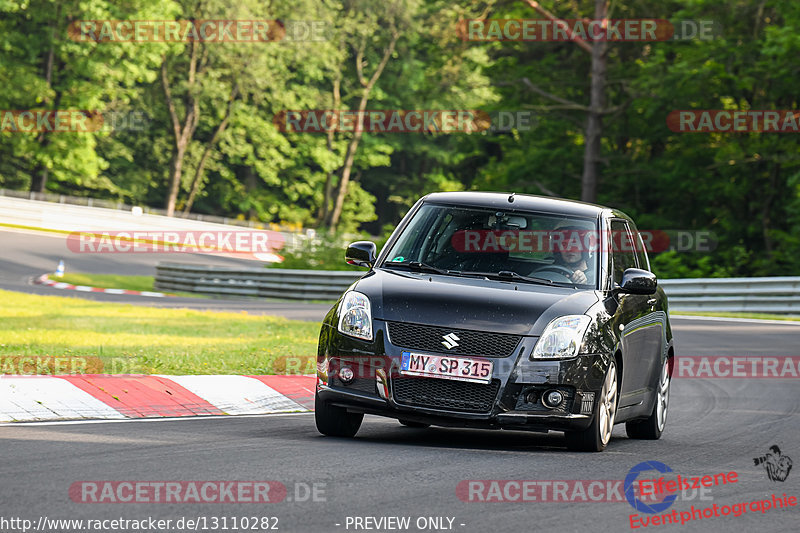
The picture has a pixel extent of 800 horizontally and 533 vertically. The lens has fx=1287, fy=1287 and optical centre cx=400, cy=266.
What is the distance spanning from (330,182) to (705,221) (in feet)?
149

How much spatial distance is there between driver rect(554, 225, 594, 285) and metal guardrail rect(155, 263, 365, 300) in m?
24.9

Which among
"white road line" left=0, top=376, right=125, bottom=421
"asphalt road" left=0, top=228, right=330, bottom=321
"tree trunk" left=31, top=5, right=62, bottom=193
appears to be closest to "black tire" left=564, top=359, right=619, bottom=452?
"white road line" left=0, top=376, right=125, bottom=421

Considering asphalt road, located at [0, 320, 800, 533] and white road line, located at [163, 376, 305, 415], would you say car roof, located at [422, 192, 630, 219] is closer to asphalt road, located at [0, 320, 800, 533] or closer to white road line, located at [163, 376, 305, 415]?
asphalt road, located at [0, 320, 800, 533]

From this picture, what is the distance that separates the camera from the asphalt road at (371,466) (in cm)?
594

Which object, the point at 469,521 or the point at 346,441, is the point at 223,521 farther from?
the point at 346,441

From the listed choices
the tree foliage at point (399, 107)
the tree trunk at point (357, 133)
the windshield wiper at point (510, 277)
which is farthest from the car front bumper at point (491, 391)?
the tree trunk at point (357, 133)

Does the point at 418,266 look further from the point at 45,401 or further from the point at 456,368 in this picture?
the point at 45,401

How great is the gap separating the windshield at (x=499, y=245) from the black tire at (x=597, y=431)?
0.79m

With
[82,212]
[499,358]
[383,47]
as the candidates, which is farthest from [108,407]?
[383,47]

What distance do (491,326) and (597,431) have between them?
1127mm

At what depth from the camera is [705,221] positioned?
41.0 meters

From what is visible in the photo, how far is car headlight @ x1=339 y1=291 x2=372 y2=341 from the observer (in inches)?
334

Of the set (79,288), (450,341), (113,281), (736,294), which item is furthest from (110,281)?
(450,341)

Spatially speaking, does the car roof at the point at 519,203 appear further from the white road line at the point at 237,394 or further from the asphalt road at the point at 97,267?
the asphalt road at the point at 97,267
